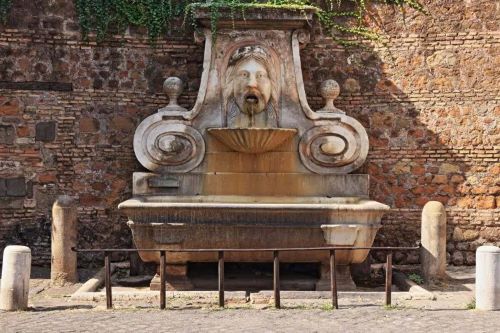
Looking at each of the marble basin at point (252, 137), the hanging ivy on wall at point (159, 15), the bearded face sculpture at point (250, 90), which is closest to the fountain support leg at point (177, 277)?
the marble basin at point (252, 137)

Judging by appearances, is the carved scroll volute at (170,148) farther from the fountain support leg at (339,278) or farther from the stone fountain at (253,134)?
the fountain support leg at (339,278)

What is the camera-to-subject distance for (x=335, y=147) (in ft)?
30.3

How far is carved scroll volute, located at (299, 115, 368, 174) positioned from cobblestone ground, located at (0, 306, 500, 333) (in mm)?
2622

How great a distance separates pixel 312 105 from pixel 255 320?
14.3 ft

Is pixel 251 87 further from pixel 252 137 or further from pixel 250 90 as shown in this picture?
pixel 252 137

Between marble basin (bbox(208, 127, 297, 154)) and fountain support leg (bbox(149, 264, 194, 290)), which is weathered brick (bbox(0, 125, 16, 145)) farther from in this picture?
fountain support leg (bbox(149, 264, 194, 290))

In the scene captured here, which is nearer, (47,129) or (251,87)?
(251,87)

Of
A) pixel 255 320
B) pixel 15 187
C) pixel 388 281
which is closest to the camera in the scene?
pixel 255 320

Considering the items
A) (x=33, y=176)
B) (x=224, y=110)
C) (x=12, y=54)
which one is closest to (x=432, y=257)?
(x=224, y=110)

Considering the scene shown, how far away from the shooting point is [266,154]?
9.29m

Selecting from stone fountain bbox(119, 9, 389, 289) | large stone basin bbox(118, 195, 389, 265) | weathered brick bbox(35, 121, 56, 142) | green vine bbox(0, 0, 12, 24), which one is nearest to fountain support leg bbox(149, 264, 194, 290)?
large stone basin bbox(118, 195, 389, 265)

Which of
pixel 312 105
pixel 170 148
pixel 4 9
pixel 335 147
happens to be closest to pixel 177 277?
pixel 170 148

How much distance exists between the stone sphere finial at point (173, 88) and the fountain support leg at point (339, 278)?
2.88m

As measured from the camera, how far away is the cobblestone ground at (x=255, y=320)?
6117 mm
